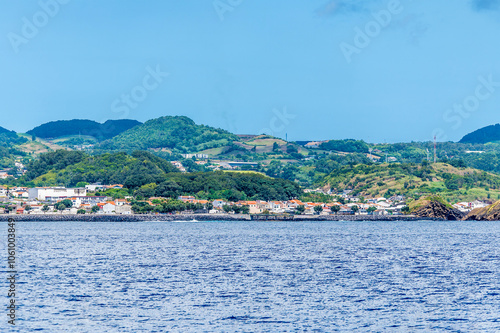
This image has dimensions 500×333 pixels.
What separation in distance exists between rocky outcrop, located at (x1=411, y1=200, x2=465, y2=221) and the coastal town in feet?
12.1

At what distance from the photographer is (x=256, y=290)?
3703 cm

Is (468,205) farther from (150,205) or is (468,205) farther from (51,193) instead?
(51,193)

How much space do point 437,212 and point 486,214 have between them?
949 centimetres

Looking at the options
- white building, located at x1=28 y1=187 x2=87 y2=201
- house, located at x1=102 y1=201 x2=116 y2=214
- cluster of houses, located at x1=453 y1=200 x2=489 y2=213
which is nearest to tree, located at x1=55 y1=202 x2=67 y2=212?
house, located at x1=102 y1=201 x2=116 y2=214

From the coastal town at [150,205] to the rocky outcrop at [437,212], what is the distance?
145 inches

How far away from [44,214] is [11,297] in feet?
350

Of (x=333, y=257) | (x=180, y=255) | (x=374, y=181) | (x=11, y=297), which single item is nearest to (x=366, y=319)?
(x=11, y=297)

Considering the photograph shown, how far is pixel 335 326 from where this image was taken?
93.4 ft

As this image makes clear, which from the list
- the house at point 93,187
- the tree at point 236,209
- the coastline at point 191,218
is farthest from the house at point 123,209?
the house at point 93,187

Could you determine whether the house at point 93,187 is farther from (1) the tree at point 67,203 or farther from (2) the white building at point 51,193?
(1) the tree at point 67,203

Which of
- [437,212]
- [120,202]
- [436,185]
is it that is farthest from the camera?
[436,185]

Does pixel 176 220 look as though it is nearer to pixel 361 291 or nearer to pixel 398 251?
pixel 398 251

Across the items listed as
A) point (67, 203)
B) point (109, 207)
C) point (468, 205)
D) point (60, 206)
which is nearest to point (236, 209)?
point (109, 207)

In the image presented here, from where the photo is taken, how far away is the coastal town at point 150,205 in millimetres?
143500
